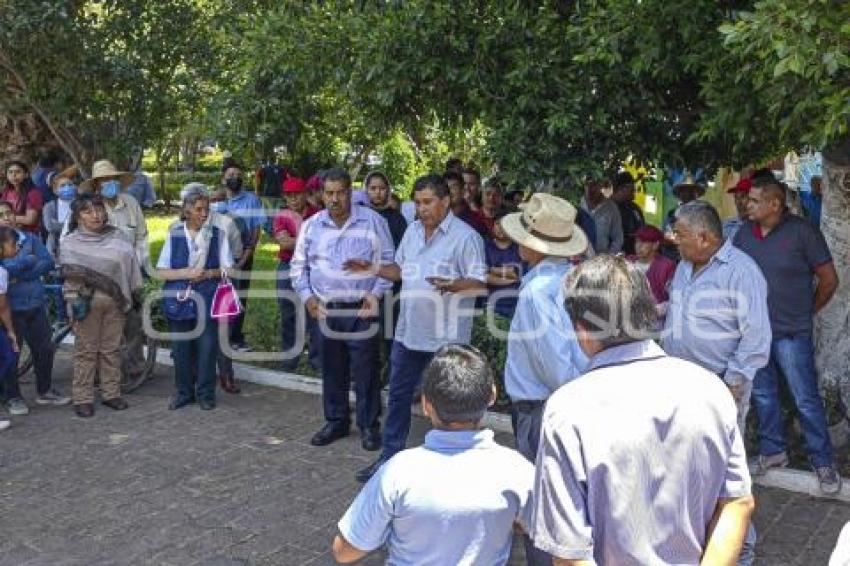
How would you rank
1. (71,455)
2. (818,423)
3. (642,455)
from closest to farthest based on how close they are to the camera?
(642,455) < (818,423) < (71,455)

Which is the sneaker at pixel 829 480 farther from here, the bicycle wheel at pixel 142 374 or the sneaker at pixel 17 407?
the sneaker at pixel 17 407

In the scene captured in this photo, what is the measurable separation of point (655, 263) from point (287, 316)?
3755 millimetres

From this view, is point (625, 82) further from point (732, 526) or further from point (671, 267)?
point (732, 526)

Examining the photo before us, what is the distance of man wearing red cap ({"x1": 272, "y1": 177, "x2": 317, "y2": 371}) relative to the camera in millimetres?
8555

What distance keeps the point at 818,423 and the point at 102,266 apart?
5373 millimetres

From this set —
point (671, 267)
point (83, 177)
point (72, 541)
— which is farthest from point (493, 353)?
point (83, 177)

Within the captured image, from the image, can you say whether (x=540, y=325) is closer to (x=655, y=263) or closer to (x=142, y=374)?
(x=655, y=263)

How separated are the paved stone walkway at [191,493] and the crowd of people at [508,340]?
0.29 meters

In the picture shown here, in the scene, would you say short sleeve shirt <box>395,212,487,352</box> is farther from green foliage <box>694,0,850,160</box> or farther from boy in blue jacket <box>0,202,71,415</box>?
boy in blue jacket <box>0,202,71,415</box>

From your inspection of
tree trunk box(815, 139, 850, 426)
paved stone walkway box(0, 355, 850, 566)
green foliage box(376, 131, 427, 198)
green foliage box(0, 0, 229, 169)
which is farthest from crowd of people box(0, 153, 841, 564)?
green foliage box(376, 131, 427, 198)

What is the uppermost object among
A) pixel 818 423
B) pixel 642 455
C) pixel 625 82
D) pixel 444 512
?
pixel 625 82

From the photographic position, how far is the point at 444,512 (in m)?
2.75

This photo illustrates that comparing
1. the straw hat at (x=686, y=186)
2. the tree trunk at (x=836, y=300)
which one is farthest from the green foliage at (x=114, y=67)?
the tree trunk at (x=836, y=300)

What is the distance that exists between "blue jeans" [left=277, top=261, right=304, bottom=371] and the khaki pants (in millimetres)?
1655
